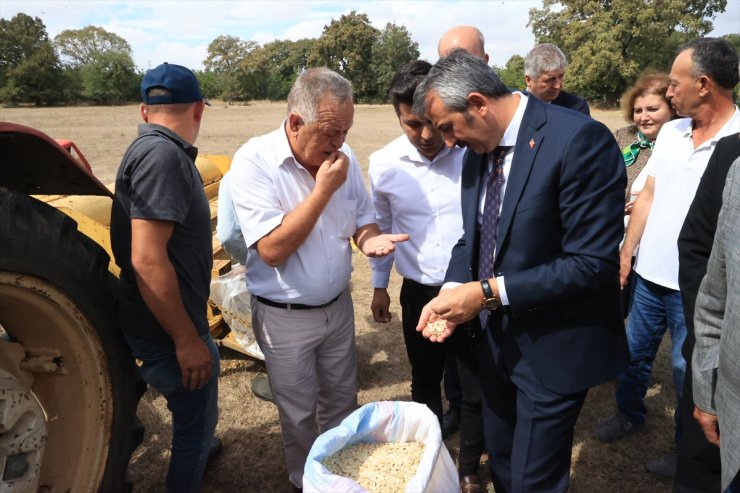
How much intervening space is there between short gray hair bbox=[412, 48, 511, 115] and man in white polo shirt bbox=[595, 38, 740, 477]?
4.27 feet

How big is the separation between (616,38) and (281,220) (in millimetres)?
37686

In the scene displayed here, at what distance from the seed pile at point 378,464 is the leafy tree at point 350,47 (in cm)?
5094

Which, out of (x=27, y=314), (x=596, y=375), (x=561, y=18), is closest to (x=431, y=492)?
(x=596, y=375)

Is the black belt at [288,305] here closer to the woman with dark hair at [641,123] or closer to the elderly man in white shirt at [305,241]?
Result: the elderly man in white shirt at [305,241]

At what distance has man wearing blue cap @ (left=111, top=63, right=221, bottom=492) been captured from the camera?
6.18ft

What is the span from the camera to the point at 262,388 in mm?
3623

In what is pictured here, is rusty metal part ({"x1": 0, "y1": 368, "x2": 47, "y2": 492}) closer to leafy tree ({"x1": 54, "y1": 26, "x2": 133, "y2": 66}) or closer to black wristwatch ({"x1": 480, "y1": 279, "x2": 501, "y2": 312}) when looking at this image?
black wristwatch ({"x1": 480, "y1": 279, "x2": 501, "y2": 312})

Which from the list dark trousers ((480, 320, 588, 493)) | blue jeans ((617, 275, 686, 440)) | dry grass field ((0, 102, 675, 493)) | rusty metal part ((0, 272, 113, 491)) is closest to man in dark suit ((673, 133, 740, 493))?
dark trousers ((480, 320, 588, 493))

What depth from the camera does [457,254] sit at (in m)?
2.34

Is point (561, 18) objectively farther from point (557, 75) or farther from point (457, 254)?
point (457, 254)

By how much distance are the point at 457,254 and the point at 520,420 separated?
28.8 inches

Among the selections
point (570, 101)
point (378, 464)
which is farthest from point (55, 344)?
point (570, 101)

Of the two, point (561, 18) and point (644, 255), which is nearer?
point (644, 255)

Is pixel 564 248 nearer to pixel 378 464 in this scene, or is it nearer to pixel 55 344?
pixel 378 464
